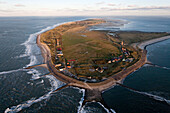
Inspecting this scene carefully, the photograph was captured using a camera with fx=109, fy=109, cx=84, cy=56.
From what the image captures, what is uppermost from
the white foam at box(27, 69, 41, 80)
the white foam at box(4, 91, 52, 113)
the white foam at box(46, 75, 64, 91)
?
the white foam at box(27, 69, 41, 80)

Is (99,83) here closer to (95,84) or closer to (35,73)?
(95,84)

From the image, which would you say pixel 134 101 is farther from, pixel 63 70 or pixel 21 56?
pixel 21 56

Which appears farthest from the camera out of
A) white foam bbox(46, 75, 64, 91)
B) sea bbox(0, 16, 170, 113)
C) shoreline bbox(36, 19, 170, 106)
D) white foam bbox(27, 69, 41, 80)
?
white foam bbox(27, 69, 41, 80)

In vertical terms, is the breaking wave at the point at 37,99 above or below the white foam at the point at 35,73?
below

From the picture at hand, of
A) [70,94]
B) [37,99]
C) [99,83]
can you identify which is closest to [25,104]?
[37,99]

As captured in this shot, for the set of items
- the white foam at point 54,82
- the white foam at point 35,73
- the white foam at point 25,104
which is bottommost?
the white foam at point 25,104

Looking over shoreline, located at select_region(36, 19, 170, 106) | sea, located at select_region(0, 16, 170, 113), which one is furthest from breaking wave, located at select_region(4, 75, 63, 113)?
shoreline, located at select_region(36, 19, 170, 106)

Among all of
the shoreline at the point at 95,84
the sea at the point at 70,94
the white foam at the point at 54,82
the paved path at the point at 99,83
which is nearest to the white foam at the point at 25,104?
the sea at the point at 70,94

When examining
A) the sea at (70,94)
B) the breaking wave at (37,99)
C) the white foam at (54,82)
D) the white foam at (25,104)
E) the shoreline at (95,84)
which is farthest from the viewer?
the white foam at (54,82)

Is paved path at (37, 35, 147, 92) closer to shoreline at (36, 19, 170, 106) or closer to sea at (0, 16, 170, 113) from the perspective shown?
shoreline at (36, 19, 170, 106)

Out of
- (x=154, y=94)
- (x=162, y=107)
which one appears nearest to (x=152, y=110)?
(x=162, y=107)

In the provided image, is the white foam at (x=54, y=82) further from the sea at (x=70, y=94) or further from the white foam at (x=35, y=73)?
the white foam at (x=35, y=73)
